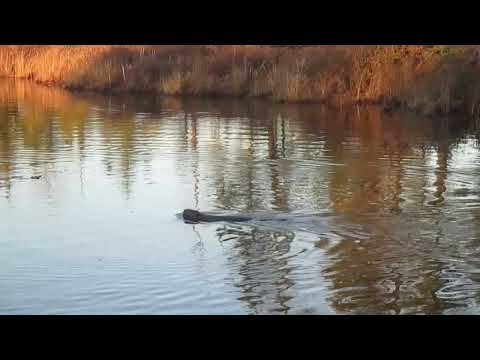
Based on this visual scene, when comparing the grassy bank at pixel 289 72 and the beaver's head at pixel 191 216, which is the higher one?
the grassy bank at pixel 289 72

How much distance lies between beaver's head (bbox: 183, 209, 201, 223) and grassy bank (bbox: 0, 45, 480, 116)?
1475 cm

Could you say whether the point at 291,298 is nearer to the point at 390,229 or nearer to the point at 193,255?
the point at 193,255

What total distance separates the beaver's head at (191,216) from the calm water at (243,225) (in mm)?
259

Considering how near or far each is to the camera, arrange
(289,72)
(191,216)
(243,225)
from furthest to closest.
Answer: (289,72) → (191,216) → (243,225)

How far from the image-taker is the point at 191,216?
10.1m

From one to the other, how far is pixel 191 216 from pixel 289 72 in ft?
65.4

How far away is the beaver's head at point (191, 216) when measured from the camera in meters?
10.1

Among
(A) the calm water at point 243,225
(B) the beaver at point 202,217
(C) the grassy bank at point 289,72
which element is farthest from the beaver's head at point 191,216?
(C) the grassy bank at point 289,72

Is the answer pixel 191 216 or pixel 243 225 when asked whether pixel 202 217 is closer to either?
pixel 191 216

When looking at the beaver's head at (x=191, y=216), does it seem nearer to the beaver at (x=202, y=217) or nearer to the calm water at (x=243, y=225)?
the beaver at (x=202, y=217)

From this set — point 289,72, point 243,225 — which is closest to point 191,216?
point 243,225

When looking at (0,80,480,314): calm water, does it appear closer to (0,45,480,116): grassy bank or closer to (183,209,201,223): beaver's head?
(183,209,201,223): beaver's head

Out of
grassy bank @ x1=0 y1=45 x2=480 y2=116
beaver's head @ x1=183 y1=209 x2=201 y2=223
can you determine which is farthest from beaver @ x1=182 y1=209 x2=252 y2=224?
grassy bank @ x1=0 y1=45 x2=480 y2=116
